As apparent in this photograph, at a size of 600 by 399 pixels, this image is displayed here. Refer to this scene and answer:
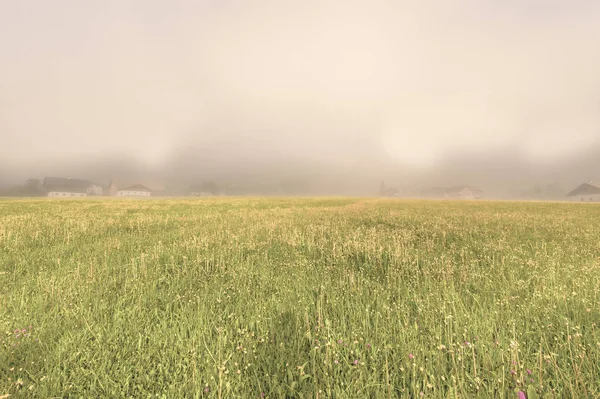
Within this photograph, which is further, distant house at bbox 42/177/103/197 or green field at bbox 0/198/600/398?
distant house at bbox 42/177/103/197

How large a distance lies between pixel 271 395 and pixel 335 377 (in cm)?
68

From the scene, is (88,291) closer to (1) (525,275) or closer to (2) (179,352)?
(2) (179,352)

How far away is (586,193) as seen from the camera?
170 metres

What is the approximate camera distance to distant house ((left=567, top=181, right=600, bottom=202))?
159500 mm

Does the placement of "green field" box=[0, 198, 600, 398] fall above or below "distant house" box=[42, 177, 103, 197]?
below

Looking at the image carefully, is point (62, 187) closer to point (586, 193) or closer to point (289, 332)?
point (289, 332)

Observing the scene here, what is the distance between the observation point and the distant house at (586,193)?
15950cm

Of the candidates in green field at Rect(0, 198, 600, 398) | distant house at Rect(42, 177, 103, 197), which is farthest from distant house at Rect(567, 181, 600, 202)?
distant house at Rect(42, 177, 103, 197)

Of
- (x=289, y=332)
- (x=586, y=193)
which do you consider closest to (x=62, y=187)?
(x=289, y=332)

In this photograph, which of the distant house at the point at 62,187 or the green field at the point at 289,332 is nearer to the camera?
the green field at the point at 289,332

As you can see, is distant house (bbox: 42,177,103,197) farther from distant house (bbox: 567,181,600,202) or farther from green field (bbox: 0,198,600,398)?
distant house (bbox: 567,181,600,202)

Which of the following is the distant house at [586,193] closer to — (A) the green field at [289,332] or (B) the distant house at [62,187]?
(A) the green field at [289,332]

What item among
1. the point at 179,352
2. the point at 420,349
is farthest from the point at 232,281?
the point at 420,349

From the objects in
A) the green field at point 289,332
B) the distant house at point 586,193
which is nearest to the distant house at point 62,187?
the green field at point 289,332
